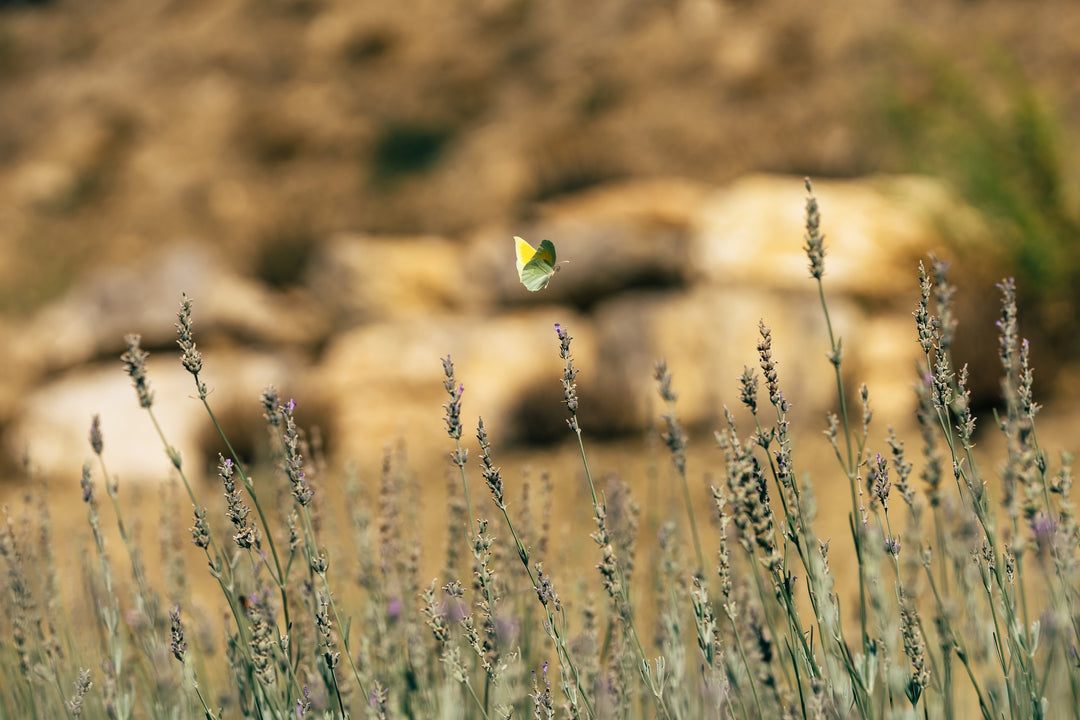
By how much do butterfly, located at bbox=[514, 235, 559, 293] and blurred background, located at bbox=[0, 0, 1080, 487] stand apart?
96cm

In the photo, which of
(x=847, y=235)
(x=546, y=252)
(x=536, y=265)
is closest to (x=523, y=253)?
(x=536, y=265)

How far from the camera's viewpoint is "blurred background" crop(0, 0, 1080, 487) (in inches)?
286

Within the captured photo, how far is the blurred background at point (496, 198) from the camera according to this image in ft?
23.8

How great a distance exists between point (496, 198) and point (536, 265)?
39.7 feet

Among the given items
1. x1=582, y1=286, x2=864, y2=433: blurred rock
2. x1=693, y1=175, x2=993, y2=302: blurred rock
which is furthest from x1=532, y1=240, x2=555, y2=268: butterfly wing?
x1=693, y1=175, x2=993, y2=302: blurred rock

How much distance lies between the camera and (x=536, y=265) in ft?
6.67

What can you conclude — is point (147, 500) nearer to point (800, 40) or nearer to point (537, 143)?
point (537, 143)

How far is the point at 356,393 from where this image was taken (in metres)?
8.24

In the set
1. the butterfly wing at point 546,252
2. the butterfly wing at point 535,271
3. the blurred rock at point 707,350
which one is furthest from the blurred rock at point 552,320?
the butterfly wing at point 546,252

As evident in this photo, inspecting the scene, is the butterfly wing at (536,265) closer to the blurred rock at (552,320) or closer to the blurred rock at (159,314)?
the blurred rock at (552,320)

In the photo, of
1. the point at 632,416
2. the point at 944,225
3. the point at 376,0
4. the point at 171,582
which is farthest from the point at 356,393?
the point at 376,0

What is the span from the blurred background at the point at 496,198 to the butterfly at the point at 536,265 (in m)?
0.96

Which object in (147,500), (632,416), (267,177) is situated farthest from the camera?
(267,177)

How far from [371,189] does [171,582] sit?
47.7 ft
